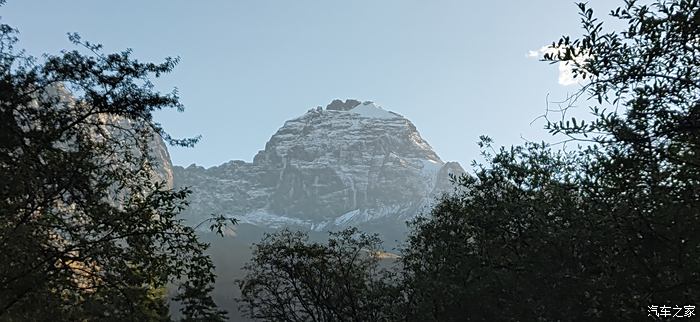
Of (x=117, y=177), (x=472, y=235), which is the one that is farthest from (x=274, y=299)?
(x=117, y=177)

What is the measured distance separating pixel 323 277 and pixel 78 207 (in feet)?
79.0

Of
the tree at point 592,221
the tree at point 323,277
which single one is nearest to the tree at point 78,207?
the tree at point 592,221

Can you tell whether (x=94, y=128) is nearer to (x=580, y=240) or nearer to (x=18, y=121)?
(x=18, y=121)

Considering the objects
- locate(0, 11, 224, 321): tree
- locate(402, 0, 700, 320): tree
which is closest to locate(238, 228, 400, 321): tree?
locate(402, 0, 700, 320): tree

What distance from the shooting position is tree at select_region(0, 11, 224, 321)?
982 cm

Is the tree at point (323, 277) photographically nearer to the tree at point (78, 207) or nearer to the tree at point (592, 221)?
the tree at point (592, 221)

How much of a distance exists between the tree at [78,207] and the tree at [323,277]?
19.7 meters

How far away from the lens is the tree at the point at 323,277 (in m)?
32.0

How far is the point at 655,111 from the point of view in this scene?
773 centimetres

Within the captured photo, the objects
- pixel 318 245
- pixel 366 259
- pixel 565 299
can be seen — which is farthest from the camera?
pixel 366 259

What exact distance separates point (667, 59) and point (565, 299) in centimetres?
1361

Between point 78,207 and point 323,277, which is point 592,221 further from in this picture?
point 323,277

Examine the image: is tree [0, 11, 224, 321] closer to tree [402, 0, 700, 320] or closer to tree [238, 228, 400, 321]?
tree [402, 0, 700, 320]

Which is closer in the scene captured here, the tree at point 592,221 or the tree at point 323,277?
the tree at point 592,221
